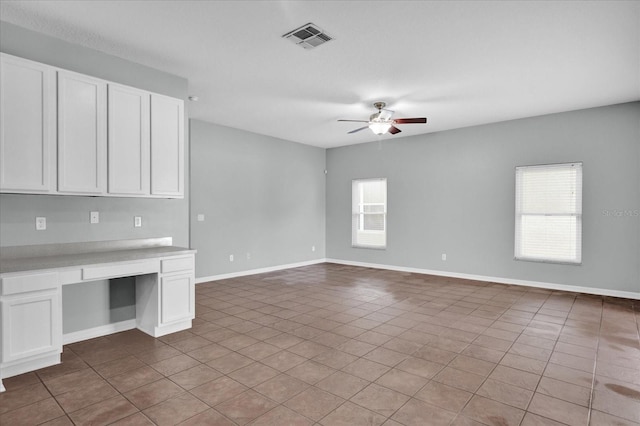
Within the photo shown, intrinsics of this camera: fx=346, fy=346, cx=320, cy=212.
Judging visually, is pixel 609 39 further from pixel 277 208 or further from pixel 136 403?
pixel 277 208

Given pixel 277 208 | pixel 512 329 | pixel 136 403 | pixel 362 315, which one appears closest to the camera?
pixel 136 403

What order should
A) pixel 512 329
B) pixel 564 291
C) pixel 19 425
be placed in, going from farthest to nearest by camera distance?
pixel 564 291 → pixel 512 329 → pixel 19 425

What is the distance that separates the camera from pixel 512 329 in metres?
3.86

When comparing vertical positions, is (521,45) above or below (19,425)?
above

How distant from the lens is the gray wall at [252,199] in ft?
20.6

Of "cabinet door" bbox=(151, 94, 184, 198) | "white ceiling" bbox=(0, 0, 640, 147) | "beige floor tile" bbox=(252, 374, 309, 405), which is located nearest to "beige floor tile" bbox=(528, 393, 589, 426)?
"beige floor tile" bbox=(252, 374, 309, 405)

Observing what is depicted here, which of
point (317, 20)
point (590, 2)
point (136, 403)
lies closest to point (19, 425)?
point (136, 403)

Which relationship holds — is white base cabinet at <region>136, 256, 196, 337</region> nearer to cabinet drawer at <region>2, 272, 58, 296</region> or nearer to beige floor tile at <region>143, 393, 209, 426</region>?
cabinet drawer at <region>2, 272, 58, 296</region>

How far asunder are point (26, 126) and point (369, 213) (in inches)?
256

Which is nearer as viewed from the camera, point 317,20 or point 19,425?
point 19,425

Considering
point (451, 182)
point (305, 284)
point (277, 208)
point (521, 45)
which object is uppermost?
point (521, 45)

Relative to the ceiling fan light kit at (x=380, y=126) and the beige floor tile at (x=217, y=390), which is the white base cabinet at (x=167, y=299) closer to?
the beige floor tile at (x=217, y=390)

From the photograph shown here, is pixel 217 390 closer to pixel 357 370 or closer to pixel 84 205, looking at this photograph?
pixel 357 370

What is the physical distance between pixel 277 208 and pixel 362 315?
12.7ft
